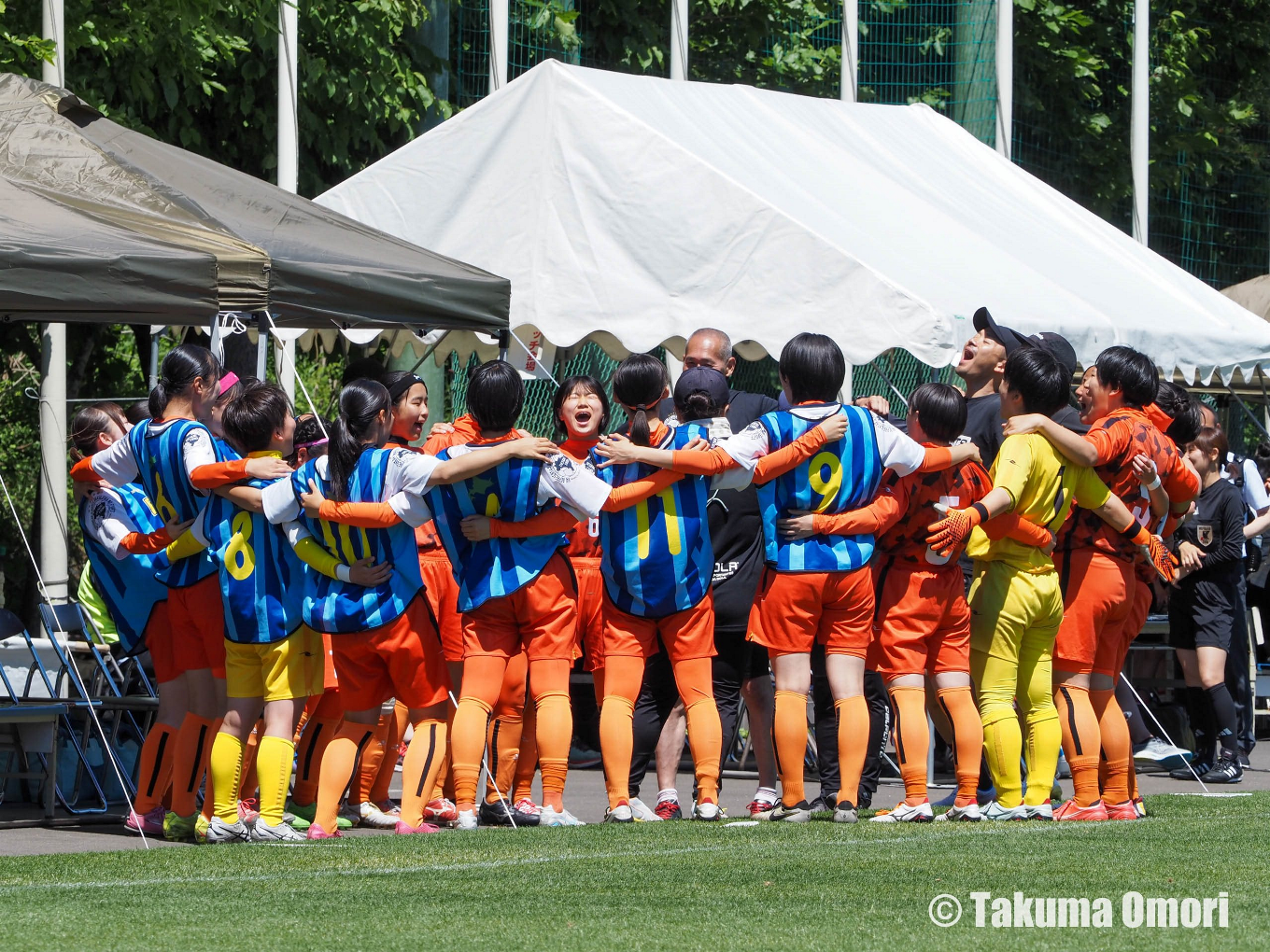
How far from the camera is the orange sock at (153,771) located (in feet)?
25.8

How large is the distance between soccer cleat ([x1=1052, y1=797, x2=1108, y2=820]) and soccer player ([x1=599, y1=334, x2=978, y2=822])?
0.84 meters

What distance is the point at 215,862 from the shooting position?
6.77 metres

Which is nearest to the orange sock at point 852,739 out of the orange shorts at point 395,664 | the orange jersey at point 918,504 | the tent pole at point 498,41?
the orange jersey at point 918,504

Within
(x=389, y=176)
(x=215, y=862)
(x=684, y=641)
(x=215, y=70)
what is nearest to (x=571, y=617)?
(x=684, y=641)

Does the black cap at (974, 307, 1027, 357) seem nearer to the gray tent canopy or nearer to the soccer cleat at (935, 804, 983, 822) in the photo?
the soccer cleat at (935, 804, 983, 822)

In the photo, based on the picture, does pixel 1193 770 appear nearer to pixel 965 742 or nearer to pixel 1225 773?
pixel 1225 773

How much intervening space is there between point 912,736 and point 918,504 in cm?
90

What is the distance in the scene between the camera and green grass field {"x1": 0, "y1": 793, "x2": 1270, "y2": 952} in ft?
17.3

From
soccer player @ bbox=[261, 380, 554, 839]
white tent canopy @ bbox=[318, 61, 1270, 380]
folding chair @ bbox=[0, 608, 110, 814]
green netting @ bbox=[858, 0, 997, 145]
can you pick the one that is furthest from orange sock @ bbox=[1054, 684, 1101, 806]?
green netting @ bbox=[858, 0, 997, 145]

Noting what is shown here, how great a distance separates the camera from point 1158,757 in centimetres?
1098

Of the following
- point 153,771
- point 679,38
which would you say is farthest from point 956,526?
point 679,38

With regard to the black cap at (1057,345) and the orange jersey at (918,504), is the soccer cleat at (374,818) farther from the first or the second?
the black cap at (1057,345)

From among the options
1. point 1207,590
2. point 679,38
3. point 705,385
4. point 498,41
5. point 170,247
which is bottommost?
point 1207,590

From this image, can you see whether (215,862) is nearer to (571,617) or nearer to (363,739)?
(363,739)
